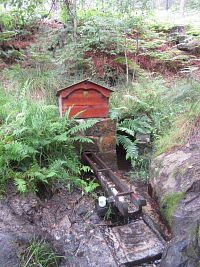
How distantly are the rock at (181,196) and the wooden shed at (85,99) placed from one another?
1242 mm

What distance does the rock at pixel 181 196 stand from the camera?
2508 mm

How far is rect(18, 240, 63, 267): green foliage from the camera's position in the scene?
2904 mm

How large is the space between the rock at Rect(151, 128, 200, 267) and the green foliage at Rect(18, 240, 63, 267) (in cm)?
106

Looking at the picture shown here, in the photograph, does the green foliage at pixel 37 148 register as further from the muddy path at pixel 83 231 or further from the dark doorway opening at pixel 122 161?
the dark doorway opening at pixel 122 161

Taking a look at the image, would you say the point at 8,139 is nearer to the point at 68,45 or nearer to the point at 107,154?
the point at 107,154

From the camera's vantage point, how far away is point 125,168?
510 centimetres

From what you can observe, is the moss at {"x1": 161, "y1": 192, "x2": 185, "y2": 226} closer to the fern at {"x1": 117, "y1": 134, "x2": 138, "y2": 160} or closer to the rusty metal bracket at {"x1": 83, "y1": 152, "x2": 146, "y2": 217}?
the rusty metal bracket at {"x1": 83, "y1": 152, "x2": 146, "y2": 217}

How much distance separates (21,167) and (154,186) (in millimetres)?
1730

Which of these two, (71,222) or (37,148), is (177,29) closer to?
(37,148)

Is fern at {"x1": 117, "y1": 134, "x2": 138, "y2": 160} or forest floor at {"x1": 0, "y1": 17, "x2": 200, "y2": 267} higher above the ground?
fern at {"x1": 117, "y1": 134, "x2": 138, "y2": 160}

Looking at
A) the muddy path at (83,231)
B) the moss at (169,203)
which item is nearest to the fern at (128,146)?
the muddy path at (83,231)

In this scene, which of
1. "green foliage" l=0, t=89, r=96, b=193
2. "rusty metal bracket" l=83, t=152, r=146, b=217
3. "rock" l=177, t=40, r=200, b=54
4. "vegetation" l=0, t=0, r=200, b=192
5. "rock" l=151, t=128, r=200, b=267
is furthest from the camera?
"rock" l=177, t=40, r=200, b=54

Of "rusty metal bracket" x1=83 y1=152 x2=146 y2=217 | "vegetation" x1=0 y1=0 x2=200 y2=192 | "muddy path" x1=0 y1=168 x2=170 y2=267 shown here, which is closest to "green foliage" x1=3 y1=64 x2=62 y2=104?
"vegetation" x1=0 y1=0 x2=200 y2=192

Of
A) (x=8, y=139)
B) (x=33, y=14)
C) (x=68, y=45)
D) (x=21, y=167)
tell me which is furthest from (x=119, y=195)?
(x=33, y=14)
